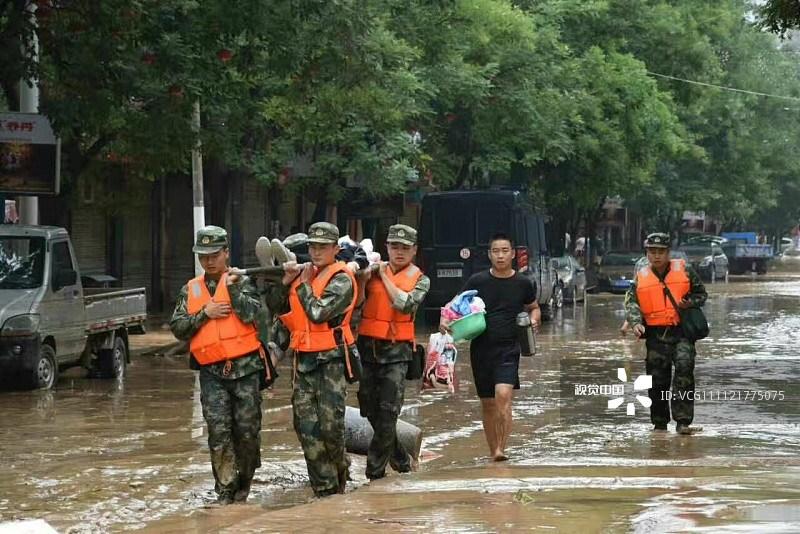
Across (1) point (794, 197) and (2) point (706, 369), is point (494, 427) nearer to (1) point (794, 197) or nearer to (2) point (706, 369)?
(2) point (706, 369)

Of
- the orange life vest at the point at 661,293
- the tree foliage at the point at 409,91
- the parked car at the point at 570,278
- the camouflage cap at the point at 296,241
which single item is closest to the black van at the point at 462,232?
the tree foliage at the point at 409,91

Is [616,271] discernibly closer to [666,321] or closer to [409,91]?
[409,91]

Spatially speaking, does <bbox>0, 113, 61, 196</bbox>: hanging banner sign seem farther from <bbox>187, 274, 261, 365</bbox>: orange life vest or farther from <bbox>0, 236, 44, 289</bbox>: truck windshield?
<bbox>187, 274, 261, 365</bbox>: orange life vest

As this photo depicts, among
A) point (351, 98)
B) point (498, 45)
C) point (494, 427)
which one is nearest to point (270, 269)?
point (494, 427)

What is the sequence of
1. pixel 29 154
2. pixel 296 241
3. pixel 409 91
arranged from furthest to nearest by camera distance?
pixel 409 91 → pixel 29 154 → pixel 296 241

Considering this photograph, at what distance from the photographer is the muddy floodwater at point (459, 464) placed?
918cm

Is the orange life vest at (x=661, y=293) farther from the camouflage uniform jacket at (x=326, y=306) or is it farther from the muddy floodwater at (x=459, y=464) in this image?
the camouflage uniform jacket at (x=326, y=306)

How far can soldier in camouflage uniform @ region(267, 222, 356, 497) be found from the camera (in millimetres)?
10469

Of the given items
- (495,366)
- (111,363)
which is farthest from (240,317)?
(111,363)

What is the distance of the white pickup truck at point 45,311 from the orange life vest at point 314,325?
827 cm

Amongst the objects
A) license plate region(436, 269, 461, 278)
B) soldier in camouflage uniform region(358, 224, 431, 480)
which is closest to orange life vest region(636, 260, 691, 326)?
soldier in camouflage uniform region(358, 224, 431, 480)

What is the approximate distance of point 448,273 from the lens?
31.0 metres

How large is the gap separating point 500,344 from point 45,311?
779cm

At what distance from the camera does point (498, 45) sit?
37250mm
